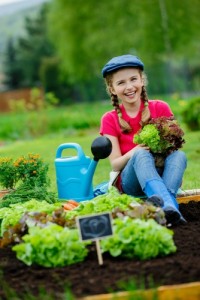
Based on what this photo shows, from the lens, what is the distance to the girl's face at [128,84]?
213 inches

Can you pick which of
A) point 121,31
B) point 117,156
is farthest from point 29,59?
point 117,156

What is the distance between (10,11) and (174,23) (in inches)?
4664

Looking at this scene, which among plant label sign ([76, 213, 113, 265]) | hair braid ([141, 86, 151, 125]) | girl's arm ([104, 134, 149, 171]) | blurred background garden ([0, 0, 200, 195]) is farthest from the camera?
blurred background garden ([0, 0, 200, 195])

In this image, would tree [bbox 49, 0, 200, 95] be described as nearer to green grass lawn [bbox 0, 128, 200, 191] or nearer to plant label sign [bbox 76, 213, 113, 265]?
green grass lawn [bbox 0, 128, 200, 191]

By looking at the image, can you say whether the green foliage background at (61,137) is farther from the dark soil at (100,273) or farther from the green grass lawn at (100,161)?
the dark soil at (100,273)

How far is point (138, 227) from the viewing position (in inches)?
148

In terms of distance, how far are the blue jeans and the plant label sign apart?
1263 millimetres

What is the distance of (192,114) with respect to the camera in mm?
13578

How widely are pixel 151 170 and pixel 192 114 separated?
879 centimetres

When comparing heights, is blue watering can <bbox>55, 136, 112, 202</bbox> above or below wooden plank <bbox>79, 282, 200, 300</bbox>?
above

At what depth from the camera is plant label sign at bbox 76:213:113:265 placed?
3.64m

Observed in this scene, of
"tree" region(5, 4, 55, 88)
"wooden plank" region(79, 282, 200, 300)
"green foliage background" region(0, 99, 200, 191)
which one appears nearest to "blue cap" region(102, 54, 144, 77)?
"wooden plank" region(79, 282, 200, 300)

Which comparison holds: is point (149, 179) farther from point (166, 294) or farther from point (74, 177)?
point (166, 294)

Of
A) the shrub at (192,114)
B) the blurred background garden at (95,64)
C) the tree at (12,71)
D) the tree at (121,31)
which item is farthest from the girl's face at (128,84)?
the tree at (12,71)
